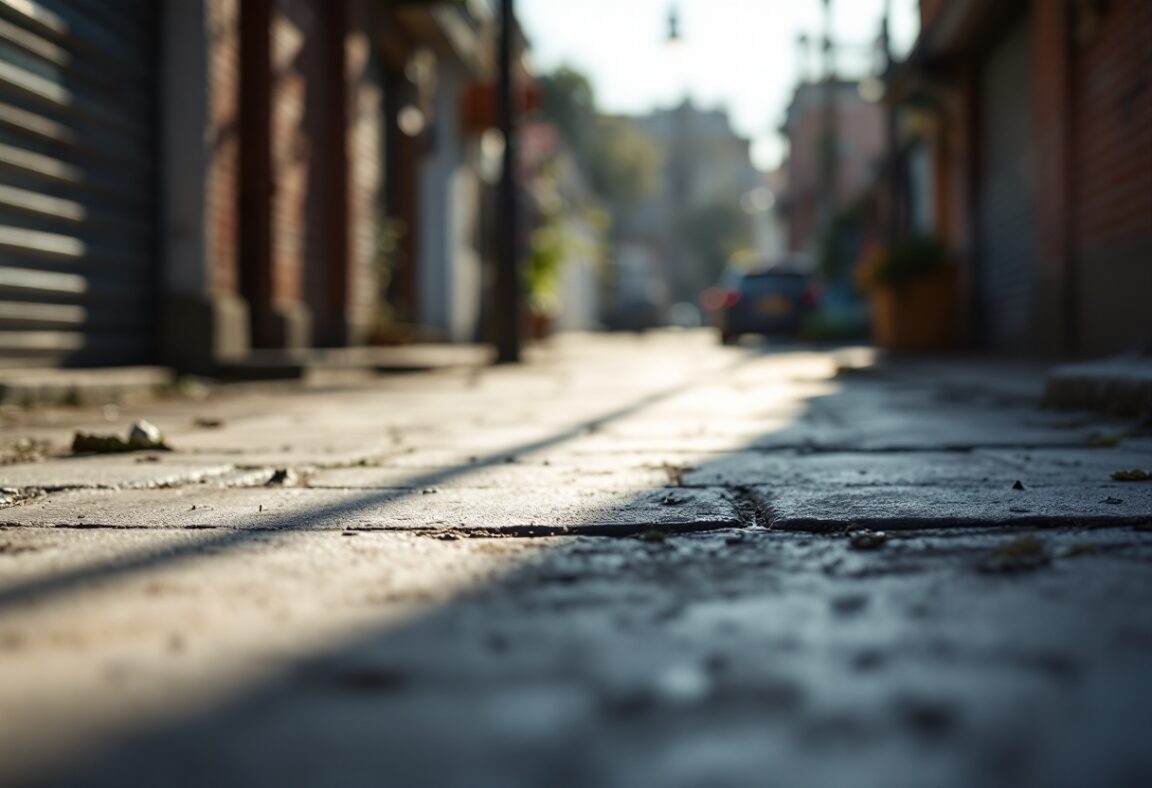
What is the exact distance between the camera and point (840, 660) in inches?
34.9

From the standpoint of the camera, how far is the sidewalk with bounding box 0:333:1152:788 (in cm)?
70

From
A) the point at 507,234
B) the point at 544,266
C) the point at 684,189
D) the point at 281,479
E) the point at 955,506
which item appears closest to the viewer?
the point at 955,506

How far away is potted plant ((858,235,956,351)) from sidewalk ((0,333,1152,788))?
8.23m

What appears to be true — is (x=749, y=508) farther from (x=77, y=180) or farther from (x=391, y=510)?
(x=77, y=180)

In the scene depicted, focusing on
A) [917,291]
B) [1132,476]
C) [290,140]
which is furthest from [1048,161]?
[1132,476]

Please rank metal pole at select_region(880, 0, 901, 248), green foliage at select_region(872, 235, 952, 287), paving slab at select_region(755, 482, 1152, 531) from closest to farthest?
paving slab at select_region(755, 482, 1152, 531) → green foliage at select_region(872, 235, 952, 287) → metal pole at select_region(880, 0, 901, 248)

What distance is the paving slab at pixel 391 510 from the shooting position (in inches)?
62.5

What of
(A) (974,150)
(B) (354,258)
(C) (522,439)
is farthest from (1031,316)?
(C) (522,439)

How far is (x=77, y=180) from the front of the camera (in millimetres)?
5125

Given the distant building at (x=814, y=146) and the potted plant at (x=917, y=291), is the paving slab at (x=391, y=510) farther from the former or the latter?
the distant building at (x=814, y=146)

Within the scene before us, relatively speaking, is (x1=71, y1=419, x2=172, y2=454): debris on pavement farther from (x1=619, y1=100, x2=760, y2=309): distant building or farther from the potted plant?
(x1=619, y1=100, x2=760, y2=309): distant building

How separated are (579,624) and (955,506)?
903 millimetres

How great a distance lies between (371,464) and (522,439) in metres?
0.72

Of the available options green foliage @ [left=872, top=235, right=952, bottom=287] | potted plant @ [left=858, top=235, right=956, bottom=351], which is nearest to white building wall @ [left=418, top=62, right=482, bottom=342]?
potted plant @ [left=858, top=235, right=956, bottom=351]
